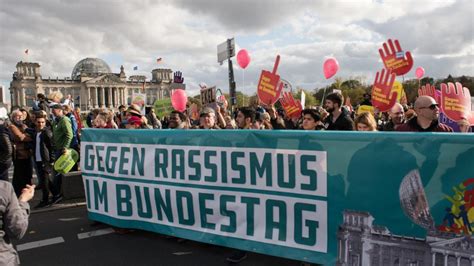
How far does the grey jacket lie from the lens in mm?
2352

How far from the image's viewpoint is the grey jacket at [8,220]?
2352mm

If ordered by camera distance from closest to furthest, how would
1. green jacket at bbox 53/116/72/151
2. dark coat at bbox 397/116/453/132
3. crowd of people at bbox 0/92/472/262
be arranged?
1. dark coat at bbox 397/116/453/132
2. crowd of people at bbox 0/92/472/262
3. green jacket at bbox 53/116/72/151

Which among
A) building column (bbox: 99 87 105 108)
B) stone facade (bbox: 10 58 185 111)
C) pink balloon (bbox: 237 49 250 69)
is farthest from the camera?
building column (bbox: 99 87 105 108)

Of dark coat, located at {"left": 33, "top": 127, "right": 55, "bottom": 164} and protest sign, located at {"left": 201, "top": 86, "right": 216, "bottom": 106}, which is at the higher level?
protest sign, located at {"left": 201, "top": 86, "right": 216, "bottom": 106}

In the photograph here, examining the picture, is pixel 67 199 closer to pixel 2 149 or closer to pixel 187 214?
pixel 2 149

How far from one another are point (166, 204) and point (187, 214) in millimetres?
315

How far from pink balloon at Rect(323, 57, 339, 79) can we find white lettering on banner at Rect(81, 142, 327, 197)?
745 centimetres

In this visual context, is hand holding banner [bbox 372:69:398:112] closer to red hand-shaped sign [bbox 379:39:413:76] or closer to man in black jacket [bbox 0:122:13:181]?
red hand-shaped sign [bbox 379:39:413:76]

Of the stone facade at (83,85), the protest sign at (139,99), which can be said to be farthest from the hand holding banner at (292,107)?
the stone facade at (83,85)

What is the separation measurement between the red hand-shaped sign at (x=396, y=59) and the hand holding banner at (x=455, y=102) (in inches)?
104

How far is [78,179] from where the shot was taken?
6.72 m

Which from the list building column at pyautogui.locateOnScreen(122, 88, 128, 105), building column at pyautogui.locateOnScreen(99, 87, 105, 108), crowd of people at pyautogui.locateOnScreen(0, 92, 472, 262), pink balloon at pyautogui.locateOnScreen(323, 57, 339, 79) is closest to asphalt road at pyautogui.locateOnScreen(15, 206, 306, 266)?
crowd of people at pyautogui.locateOnScreen(0, 92, 472, 262)

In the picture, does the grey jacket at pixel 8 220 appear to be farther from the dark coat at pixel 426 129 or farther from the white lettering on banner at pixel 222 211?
the dark coat at pixel 426 129

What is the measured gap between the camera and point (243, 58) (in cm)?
1223
